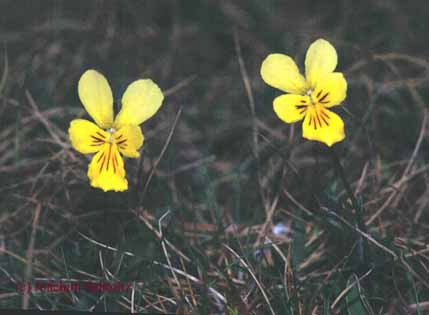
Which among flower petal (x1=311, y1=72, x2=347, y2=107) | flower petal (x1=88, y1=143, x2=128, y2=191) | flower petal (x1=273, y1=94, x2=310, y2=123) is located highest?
flower petal (x1=311, y1=72, x2=347, y2=107)

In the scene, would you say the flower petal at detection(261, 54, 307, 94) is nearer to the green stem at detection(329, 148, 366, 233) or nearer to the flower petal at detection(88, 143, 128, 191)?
the green stem at detection(329, 148, 366, 233)

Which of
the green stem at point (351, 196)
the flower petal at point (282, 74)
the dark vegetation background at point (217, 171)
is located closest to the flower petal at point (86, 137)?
the dark vegetation background at point (217, 171)

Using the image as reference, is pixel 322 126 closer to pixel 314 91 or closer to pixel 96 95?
pixel 314 91

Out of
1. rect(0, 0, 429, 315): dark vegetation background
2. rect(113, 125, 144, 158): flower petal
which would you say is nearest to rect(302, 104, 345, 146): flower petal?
rect(0, 0, 429, 315): dark vegetation background

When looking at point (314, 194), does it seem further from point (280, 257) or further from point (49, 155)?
point (49, 155)

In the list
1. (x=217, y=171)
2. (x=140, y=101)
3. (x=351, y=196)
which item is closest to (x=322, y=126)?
(x=351, y=196)

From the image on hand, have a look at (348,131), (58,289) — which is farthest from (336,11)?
(58,289)

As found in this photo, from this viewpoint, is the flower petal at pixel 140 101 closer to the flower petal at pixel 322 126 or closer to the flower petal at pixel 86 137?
the flower petal at pixel 86 137
